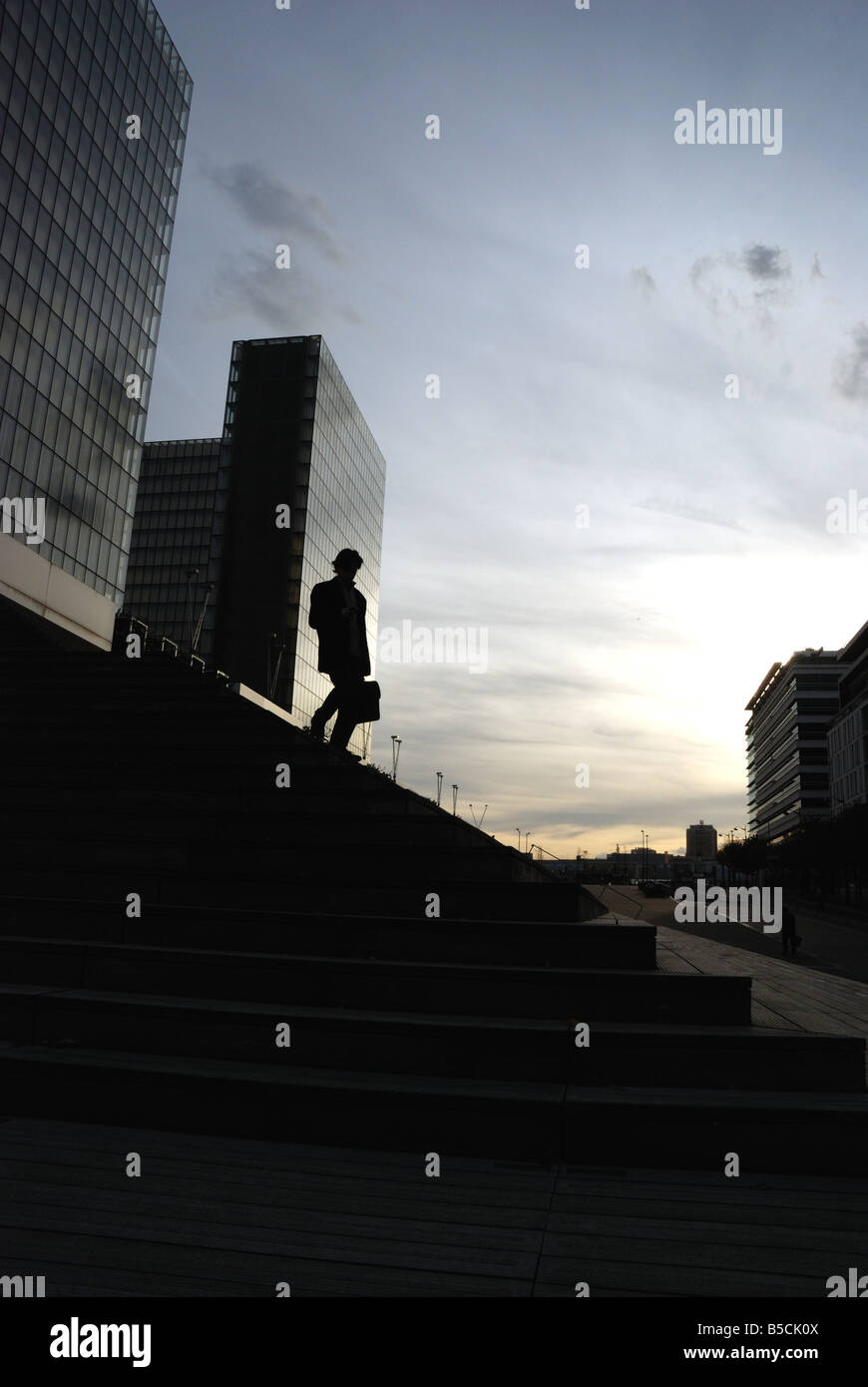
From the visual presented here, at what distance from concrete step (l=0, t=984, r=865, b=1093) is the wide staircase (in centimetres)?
1

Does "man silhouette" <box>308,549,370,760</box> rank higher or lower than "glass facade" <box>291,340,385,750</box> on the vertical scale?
lower

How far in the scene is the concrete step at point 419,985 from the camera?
5.24 meters

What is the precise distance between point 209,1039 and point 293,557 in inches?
3900

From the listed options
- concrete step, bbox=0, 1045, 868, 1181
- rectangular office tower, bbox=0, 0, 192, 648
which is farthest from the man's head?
rectangular office tower, bbox=0, 0, 192, 648

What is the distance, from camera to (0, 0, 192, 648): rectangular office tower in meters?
45.7

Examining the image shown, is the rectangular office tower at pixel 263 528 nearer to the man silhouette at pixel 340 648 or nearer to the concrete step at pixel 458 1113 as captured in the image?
the man silhouette at pixel 340 648

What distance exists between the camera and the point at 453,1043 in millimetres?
4793

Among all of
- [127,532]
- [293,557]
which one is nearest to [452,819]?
[127,532]

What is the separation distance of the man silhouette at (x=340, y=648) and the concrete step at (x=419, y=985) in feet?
16.4

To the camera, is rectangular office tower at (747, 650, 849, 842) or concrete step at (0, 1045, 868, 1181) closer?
concrete step at (0, 1045, 868, 1181)

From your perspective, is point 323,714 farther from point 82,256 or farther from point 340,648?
point 82,256

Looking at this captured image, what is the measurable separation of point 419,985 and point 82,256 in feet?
191

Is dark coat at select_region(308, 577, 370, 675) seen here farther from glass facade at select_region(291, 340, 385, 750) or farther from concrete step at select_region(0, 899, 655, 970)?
glass facade at select_region(291, 340, 385, 750)
